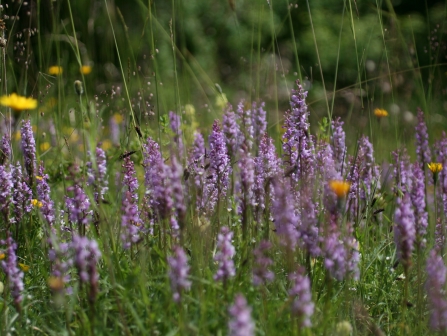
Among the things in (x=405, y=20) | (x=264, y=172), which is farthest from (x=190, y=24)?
(x=264, y=172)

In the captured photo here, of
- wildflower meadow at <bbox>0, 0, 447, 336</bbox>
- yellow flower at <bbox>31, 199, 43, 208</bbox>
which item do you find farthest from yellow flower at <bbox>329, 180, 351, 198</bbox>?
yellow flower at <bbox>31, 199, 43, 208</bbox>

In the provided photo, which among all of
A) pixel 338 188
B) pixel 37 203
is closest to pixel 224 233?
pixel 338 188

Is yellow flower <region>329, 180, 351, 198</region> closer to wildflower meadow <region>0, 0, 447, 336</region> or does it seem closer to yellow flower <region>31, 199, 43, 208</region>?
wildflower meadow <region>0, 0, 447, 336</region>

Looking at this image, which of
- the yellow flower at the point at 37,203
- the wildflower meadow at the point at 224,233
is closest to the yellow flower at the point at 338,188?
the wildflower meadow at the point at 224,233

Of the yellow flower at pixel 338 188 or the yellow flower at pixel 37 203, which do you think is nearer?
the yellow flower at pixel 338 188

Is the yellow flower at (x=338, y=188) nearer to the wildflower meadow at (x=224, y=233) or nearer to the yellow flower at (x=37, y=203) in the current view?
the wildflower meadow at (x=224, y=233)

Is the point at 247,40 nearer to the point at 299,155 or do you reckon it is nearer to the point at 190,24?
the point at 190,24

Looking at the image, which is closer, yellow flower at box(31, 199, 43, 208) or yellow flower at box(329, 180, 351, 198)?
yellow flower at box(329, 180, 351, 198)

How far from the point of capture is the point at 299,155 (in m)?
2.23

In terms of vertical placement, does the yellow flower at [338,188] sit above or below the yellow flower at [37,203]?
below

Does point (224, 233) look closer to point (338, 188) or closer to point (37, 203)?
point (338, 188)

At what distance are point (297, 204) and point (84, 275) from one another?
36.8 inches

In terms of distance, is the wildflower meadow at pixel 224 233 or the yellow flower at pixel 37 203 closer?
the wildflower meadow at pixel 224 233

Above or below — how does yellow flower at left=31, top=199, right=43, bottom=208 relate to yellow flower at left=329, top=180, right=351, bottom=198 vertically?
above
